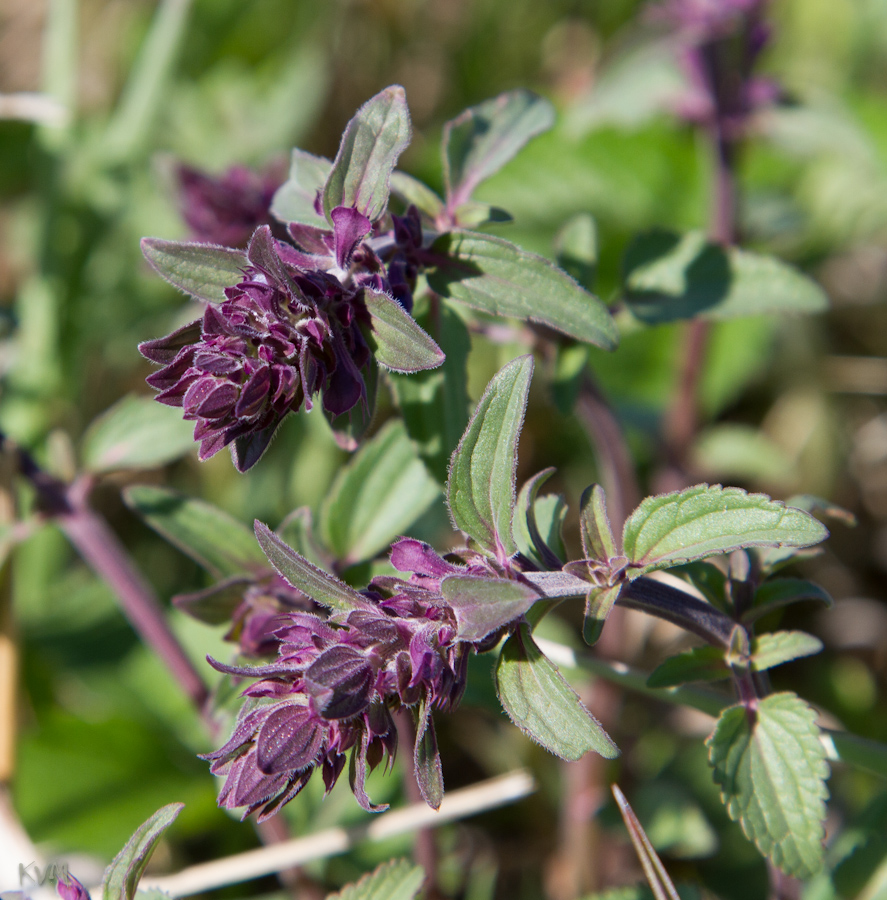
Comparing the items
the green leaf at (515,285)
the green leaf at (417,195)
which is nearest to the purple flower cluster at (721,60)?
the green leaf at (417,195)

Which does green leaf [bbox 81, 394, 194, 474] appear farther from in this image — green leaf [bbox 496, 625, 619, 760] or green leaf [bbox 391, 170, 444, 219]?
green leaf [bbox 496, 625, 619, 760]

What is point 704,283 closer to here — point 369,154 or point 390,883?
point 369,154

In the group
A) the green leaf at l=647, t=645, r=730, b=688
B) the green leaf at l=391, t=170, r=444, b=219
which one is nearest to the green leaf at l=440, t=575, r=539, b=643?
the green leaf at l=647, t=645, r=730, b=688

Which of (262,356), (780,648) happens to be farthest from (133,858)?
(780,648)

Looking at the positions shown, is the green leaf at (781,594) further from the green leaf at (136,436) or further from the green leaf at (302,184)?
the green leaf at (136,436)

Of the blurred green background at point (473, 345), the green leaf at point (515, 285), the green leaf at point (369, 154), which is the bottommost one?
the blurred green background at point (473, 345)

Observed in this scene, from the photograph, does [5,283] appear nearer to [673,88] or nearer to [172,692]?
[172,692]
